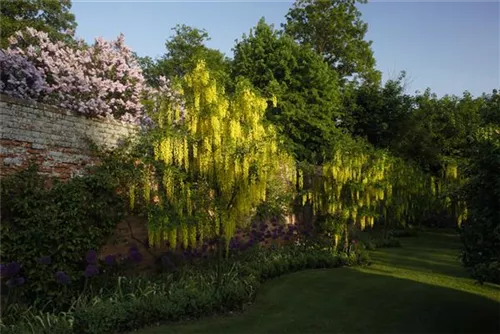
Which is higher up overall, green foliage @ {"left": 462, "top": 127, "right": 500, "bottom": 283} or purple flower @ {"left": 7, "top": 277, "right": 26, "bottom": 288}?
green foliage @ {"left": 462, "top": 127, "right": 500, "bottom": 283}

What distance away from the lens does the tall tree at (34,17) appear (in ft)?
66.3

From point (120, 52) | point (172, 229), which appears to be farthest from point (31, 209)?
point (120, 52)

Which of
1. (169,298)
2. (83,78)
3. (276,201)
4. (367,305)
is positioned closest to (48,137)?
(169,298)

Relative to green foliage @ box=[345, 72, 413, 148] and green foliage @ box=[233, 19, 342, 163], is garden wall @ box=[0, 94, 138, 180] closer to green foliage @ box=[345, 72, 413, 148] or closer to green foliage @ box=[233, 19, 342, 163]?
green foliage @ box=[233, 19, 342, 163]

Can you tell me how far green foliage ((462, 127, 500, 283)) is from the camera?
221 inches

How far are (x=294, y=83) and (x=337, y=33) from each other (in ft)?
40.4

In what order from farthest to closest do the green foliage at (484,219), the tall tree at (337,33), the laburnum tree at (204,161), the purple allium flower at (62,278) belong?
the tall tree at (337,33) → the laburnum tree at (204,161) → the purple allium flower at (62,278) → the green foliage at (484,219)

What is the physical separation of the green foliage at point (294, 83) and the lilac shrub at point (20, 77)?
951 centimetres

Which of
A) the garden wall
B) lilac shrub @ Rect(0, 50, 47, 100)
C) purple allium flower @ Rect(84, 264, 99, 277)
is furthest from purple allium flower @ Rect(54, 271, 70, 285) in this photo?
lilac shrub @ Rect(0, 50, 47, 100)

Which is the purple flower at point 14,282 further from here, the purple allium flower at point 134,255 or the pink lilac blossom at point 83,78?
the pink lilac blossom at point 83,78

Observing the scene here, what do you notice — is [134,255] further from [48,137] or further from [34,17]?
[34,17]

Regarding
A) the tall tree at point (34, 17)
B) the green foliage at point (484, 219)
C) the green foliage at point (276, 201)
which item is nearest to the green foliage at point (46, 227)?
the green foliage at point (276, 201)

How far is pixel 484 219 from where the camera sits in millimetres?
5703

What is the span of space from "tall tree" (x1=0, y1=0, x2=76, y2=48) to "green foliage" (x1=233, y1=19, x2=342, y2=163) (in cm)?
1054
